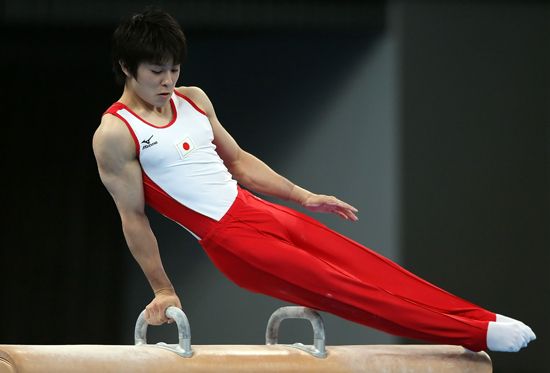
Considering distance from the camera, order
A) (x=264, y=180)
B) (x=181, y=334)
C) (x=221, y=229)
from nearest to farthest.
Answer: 1. (x=181, y=334)
2. (x=221, y=229)
3. (x=264, y=180)

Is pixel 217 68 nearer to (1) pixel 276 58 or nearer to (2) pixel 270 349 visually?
(1) pixel 276 58

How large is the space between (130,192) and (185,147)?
0.28 m

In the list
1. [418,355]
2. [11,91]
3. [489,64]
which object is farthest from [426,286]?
[11,91]

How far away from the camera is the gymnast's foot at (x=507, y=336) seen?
3592 millimetres

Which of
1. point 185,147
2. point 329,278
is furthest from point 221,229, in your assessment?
point 329,278

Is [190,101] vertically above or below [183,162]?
above

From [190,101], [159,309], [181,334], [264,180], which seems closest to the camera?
[181,334]

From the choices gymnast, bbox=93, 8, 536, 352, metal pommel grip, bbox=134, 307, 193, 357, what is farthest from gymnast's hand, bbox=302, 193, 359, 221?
metal pommel grip, bbox=134, 307, 193, 357

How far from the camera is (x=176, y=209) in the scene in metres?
3.72

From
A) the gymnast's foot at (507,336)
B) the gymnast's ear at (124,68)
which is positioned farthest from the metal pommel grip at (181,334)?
the gymnast's foot at (507,336)

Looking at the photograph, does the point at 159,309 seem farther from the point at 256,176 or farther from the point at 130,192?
the point at 256,176

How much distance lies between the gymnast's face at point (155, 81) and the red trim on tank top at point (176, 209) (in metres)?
0.29

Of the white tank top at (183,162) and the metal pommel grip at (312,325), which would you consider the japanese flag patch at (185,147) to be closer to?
the white tank top at (183,162)

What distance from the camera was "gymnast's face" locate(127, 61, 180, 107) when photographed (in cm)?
362
